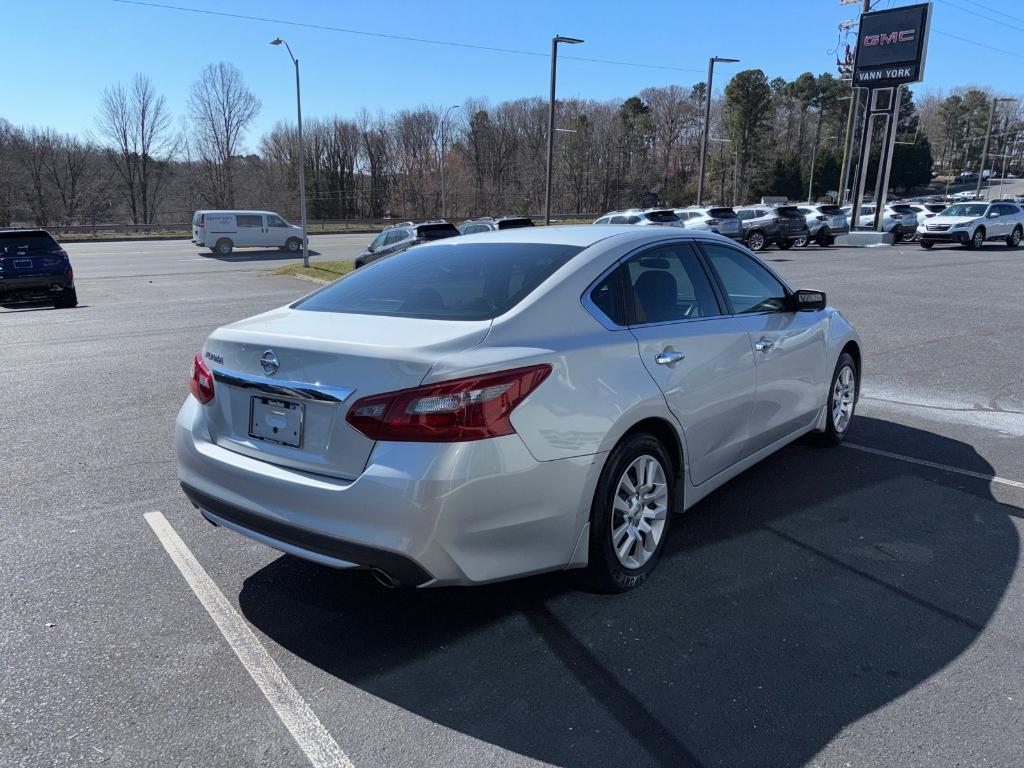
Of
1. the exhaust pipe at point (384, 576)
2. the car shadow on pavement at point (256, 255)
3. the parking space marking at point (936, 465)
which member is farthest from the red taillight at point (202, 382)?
the car shadow on pavement at point (256, 255)

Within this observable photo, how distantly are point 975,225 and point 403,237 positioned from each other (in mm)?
22086

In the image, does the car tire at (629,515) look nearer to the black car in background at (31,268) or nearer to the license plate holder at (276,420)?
the license plate holder at (276,420)

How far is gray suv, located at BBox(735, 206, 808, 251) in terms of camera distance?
29281mm

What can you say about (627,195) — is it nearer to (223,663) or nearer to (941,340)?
(941,340)

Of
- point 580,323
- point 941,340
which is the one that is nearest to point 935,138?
point 941,340

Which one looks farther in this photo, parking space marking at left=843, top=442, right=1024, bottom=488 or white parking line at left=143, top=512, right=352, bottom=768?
parking space marking at left=843, top=442, right=1024, bottom=488

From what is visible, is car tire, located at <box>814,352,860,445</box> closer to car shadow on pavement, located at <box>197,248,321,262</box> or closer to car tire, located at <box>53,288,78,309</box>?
car tire, located at <box>53,288,78,309</box>

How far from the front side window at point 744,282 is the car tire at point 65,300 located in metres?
14.6

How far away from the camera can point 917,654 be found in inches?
115

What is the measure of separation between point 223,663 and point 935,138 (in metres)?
168

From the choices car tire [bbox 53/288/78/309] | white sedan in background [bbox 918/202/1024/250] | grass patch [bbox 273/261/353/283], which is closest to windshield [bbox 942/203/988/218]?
white sedan in background [bbox 918/202/1024/250]

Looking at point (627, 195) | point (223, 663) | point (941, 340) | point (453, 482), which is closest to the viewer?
point (453, 482)

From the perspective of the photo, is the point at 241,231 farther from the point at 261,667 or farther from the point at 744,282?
the point at 261,667

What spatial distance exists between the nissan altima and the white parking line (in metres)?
0.41
